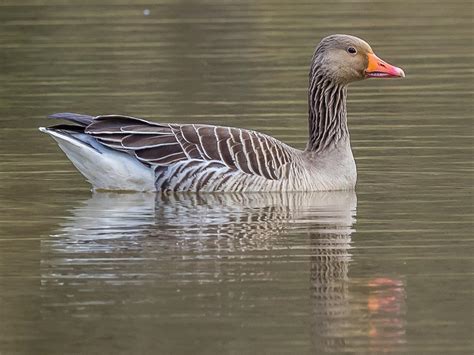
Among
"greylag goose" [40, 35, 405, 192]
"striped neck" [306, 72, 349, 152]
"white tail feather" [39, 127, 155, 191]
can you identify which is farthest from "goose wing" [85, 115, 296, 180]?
"striped neck" [306, 72, 349, 152]

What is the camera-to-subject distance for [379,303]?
11312 mm

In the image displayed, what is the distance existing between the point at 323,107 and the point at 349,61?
632mm

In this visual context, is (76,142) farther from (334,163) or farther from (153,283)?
(153,283)

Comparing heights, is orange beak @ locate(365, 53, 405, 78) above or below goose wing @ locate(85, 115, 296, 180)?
above

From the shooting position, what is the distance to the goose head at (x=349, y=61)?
16938 millimetres

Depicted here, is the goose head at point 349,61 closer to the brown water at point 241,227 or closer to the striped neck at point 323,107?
the striped neck at point 323,107

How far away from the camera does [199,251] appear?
42.7 ft

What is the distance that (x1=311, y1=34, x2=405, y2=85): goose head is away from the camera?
1694 centimetres

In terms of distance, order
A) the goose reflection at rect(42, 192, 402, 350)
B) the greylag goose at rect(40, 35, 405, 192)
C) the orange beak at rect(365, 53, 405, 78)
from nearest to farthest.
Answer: the goose reflection at rect(42, 192, 402, 350) < the greylag goose at rect(40, 35, 405, 192) < the orange beak at rect(365, 53, 405, 78)

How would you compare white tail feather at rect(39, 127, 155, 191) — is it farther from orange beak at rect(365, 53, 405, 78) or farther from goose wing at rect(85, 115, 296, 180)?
orange beak at rect(365, 53, 405, 78)

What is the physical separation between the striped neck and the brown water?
0.71 metres

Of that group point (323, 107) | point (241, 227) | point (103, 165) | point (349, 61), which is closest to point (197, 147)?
point (103, 165)

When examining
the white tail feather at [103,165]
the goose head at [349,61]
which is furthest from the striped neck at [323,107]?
the white tail feather at [103,165]

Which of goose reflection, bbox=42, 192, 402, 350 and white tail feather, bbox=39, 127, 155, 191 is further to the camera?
white tail feather, bbox=39, 127, 155, 191
